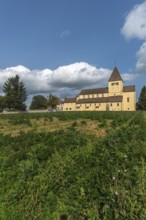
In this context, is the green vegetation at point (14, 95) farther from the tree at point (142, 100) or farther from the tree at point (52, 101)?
the tree at point (142, 100)

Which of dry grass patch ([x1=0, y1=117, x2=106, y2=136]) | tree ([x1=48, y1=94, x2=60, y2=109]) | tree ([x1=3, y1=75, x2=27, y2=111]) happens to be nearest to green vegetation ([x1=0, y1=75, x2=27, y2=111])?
tree ([x1=3, y1=75, x2=27, y2=111])

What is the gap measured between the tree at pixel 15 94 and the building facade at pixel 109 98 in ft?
73.7

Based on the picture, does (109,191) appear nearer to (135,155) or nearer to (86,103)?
(135,155)

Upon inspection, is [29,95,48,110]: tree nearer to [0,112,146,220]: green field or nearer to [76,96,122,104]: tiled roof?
[76,96,122,104]: tiled roof

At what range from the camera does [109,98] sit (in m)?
88.5

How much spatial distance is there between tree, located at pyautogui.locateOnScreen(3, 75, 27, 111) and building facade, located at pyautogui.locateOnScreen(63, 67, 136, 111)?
2248cm

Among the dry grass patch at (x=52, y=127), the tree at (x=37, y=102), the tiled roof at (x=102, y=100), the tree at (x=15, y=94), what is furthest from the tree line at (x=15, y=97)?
the dry grass patch at (x=52, y=127)

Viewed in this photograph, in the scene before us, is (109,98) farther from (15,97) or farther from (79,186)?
(79,186)

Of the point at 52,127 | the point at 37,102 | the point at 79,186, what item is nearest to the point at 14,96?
the point at 37,102

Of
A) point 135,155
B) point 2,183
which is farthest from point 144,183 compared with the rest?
point 2,183

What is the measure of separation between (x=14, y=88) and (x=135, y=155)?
283ft

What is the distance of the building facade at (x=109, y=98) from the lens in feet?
281

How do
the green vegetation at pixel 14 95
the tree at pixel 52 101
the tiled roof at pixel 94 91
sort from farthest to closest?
the tree at pixel 52 101, the tiled roof at pixel 94 91, the green vegetation at pixel 14 95

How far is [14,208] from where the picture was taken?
11.2 feet
